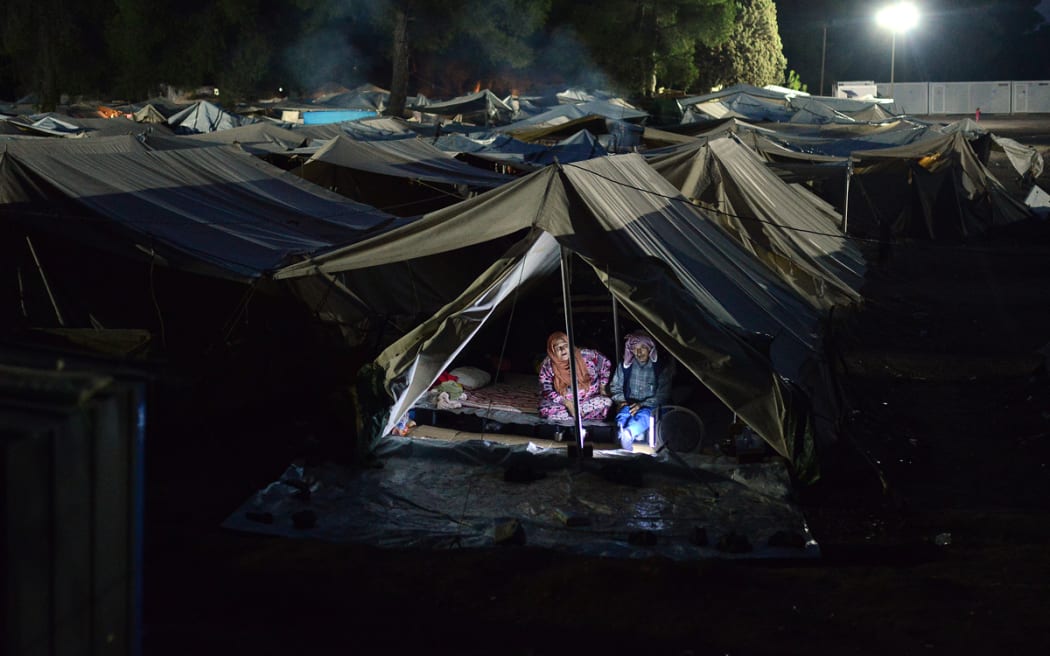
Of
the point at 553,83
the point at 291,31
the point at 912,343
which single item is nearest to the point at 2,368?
the point at 912,343

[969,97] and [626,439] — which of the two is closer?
[626,439]

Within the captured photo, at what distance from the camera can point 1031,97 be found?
177ft

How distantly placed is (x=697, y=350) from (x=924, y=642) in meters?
2.75

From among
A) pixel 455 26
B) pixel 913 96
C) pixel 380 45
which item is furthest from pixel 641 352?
pixel 913 96

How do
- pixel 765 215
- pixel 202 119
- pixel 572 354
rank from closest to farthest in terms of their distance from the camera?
pixel 572 354
pixel 765 215
pixel 202 119

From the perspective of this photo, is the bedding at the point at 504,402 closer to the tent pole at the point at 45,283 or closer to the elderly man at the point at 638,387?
the elderly man at the point at 638,387

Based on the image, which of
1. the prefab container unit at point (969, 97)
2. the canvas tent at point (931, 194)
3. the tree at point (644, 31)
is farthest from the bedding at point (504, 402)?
the prefab container unit at point (969, 97)

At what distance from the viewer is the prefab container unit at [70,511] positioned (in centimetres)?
285

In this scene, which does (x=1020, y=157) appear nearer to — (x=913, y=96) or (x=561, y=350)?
(x=561, y=350)

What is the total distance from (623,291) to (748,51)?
40796 mm

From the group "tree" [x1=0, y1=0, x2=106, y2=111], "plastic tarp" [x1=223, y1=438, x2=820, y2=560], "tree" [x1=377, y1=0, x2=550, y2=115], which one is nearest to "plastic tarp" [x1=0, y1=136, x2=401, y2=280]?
"plastic tarp" [x1=223, y1=438, x2=820, y2=560]

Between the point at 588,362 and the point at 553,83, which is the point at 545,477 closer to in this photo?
the point at 588,362

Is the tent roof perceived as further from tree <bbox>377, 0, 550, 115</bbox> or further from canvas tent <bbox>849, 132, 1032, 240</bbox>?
tree <bbox>377, 0, 550, 115</bbox>

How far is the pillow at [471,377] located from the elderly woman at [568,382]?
0.88m
